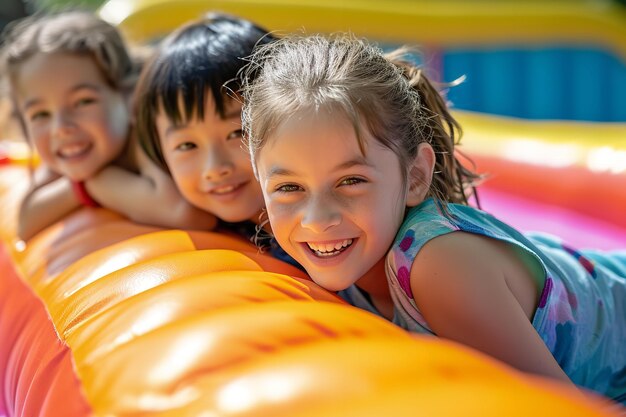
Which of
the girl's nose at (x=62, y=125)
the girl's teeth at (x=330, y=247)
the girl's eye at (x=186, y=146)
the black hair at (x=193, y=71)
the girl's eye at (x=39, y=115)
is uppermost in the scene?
the black hair at (x=193, y=71)

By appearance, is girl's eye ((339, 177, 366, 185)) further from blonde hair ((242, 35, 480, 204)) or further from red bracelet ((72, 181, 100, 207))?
red bracelet ((72, 181, 100, 207))

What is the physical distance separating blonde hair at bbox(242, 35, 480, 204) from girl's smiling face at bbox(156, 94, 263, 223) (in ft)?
0.65

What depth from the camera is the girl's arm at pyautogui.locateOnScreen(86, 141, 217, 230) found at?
1759 mm

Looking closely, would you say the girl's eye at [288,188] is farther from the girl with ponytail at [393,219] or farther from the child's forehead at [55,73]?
the child's forehead at [55,73]

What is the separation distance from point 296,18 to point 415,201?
313 cm

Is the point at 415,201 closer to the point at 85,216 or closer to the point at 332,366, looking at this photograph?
the point at 332,366

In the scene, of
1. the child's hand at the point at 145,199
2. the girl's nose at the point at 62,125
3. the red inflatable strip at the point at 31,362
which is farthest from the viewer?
the girl's nose at the point at 62,125

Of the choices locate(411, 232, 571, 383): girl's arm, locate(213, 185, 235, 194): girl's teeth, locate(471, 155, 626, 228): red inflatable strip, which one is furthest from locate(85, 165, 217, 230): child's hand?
locate(471, 155, 626, 228): red inflatable strip

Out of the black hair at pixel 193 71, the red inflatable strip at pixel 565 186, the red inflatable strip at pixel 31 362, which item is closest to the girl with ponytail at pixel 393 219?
the black hair at pixel 193 71

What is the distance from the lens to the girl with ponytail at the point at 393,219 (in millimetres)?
1158

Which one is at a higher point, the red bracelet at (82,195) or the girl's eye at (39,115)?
the girl's eye at (39,115)

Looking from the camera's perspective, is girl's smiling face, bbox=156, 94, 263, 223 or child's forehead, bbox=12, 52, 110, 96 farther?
child's forehead, bbox=12, 52, 110, 96

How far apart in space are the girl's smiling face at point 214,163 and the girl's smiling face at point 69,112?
0.33 meters

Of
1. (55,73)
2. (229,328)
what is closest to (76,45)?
(55,73)
